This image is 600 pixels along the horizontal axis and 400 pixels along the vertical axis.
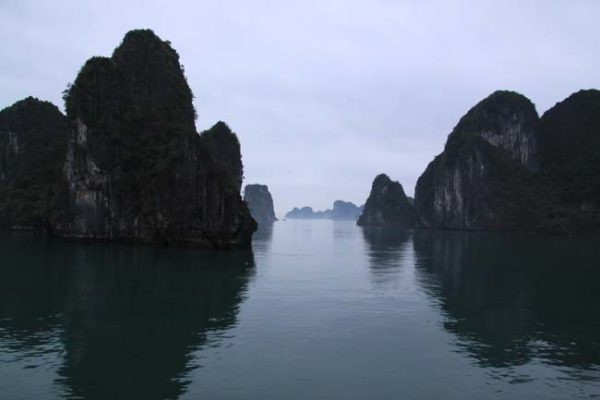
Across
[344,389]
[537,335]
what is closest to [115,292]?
[344,389]

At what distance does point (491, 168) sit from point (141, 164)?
360 feet

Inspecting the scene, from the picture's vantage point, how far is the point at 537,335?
24.8 metres

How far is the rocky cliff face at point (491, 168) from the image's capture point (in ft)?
471

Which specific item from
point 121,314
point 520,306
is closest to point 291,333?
point 121,314

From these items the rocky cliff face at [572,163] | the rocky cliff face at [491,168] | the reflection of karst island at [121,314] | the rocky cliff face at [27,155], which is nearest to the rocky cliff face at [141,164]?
the reflection of karst island at [121,314]

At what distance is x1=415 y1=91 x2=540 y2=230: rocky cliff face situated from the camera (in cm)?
14350

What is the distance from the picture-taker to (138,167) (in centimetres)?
7438

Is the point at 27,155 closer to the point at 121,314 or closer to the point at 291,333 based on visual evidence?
the point at 121,314

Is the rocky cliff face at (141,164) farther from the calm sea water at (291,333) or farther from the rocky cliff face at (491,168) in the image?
the rocky cliff face at (491,168)

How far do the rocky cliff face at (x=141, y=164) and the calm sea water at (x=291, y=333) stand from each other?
1937 centimetres

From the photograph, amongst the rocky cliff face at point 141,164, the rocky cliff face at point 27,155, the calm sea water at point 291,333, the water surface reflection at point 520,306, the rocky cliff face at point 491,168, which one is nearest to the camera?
the calm sea water at point 291,333

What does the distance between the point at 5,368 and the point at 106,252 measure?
4319 cm

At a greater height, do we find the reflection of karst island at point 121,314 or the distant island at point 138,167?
the distant island at point 138,167

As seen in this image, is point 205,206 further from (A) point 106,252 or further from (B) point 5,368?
(B) point 5,368
